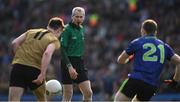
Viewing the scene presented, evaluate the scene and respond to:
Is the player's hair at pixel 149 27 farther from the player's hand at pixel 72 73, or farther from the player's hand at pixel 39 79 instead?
the player's hand at pixel 72 73

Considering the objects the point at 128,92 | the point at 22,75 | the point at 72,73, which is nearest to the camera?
the point at 128,92

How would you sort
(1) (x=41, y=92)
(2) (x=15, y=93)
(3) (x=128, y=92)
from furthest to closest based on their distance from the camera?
1. (1) (x=41, y=92)
2. (2) (x=15, y=93)
3. (3) (x=128, y=92)

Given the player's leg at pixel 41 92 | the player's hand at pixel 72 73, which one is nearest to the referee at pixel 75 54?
the player's hand at pixel 72 73

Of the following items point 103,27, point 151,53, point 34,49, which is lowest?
point 103,27

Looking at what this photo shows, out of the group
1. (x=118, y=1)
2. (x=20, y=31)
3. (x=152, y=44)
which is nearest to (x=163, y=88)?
(x=118, y=1)

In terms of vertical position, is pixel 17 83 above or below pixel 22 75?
below

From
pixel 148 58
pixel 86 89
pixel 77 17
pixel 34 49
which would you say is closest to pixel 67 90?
pixel 86 89

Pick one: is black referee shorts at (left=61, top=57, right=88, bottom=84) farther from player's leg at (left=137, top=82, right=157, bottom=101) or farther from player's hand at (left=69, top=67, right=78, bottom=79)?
player's leg at (left=137, top=82, right=157, bottom=101)

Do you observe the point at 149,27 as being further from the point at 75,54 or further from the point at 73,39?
the point at 75,54

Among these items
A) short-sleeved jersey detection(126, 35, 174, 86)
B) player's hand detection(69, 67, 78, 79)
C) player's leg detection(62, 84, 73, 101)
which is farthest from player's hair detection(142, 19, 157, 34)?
player's leg detection(62, 84, 73, 101)

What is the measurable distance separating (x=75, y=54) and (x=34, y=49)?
2.02 meters

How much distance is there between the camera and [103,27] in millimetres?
27906

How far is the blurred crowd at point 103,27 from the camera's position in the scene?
24.5m

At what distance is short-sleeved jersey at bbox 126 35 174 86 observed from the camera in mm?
12695
